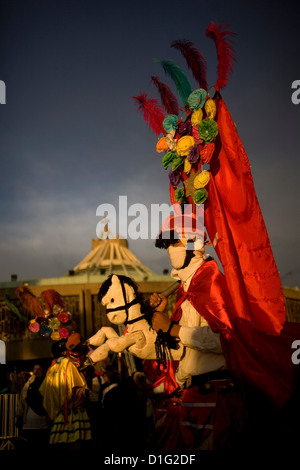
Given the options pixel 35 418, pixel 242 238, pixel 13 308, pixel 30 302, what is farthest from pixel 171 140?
pixel 13 308

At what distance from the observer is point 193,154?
286cm

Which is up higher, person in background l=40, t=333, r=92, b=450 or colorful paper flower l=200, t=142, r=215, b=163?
colorful paper flower l=200, t=142, r=215, b=163

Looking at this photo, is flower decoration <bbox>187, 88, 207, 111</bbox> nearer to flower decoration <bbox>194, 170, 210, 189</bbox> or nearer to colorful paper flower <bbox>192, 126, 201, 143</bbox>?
colorful paper flower <bbox>192, 126, 201, 143</bbox>

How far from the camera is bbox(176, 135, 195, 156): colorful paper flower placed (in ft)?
9.44

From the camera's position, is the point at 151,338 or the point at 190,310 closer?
the point at 190,310

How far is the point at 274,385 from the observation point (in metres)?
2.24

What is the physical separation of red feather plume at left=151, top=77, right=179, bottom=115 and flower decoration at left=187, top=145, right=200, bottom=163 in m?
0.64

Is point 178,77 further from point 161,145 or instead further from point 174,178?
point 174,178

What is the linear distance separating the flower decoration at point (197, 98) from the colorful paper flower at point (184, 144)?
0.23 meters

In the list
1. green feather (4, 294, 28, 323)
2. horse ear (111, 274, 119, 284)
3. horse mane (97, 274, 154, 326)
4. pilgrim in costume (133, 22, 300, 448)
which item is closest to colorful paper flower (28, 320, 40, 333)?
horse mane (97, 274, 154, 326)

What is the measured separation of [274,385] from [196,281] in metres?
0.83

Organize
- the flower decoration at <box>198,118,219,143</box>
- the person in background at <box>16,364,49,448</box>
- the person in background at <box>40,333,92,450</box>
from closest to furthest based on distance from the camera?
1. the flower decoration at <box>198,118,219,143</box>
2. the person in background at <box>40,333,92,450</box>
3. the person in background at <box>16,364,49,448</box>
